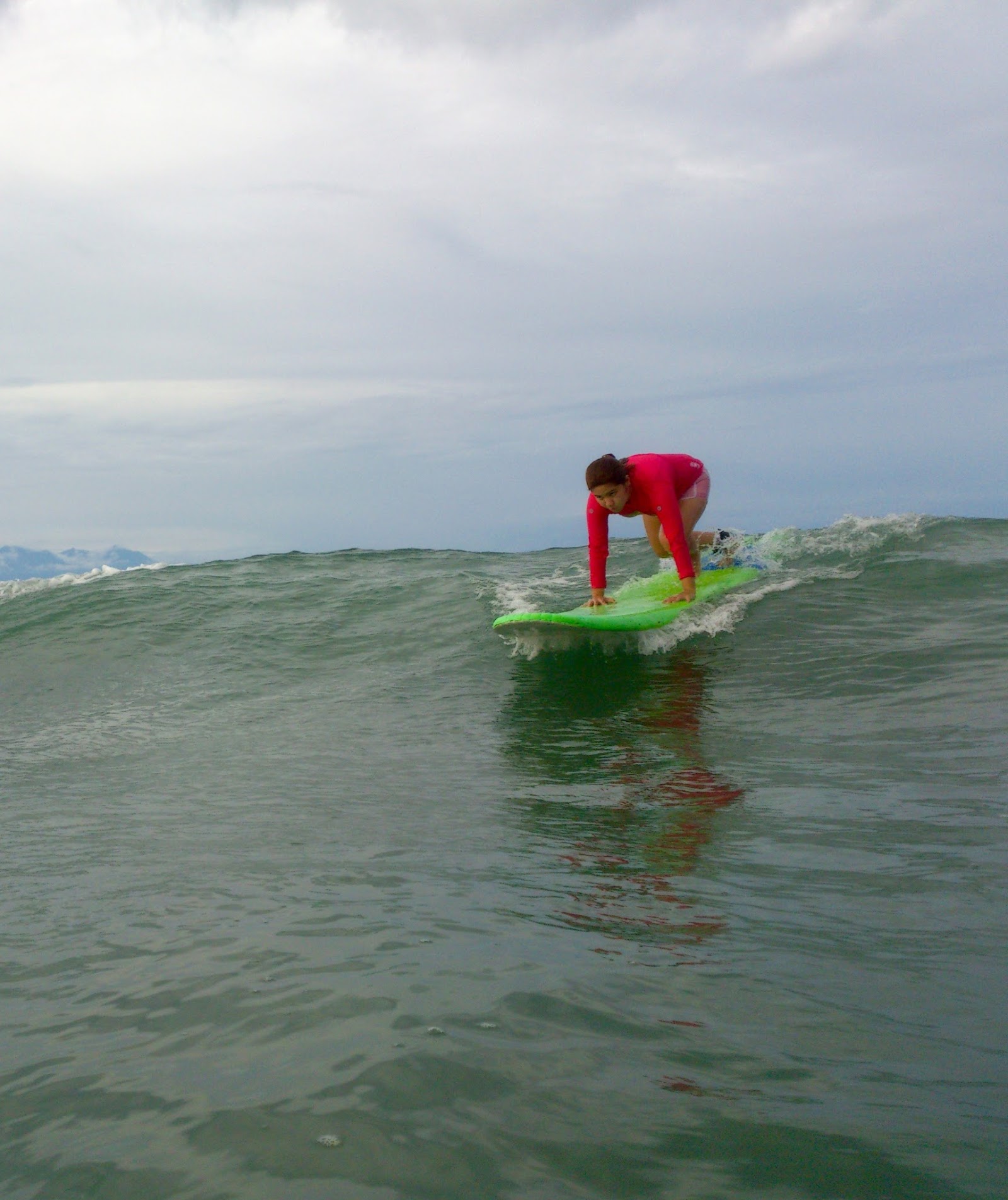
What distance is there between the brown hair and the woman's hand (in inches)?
45.3

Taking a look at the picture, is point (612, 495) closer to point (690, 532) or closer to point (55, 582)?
point (690, 532)

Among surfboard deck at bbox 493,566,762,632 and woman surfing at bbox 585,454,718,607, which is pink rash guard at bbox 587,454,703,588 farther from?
surfboard deck at bbox 493,566,762,632

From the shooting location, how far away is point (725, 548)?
10703 mm

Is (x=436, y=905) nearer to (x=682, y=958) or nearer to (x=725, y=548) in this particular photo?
(x=682, y=958)

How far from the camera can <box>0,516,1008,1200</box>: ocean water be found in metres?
2.06

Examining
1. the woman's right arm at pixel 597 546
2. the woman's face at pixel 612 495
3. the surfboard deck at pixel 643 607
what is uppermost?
the woman's face at pixel 612 495

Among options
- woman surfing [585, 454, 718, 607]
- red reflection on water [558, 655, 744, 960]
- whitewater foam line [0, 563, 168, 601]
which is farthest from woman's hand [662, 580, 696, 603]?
whitewater foam line [0, 563, 168, 601]

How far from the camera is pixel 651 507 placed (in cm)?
909

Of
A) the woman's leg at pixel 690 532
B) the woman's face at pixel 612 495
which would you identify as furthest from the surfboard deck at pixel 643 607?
the woman's face at pixel 612 495

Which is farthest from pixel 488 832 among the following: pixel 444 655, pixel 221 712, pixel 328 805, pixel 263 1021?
pixel 444 655

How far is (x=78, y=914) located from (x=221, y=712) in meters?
4.55

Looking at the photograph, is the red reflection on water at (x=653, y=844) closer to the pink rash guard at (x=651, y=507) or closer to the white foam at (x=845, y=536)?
the pink rash guard at (x=651, y=507)

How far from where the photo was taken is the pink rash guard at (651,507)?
8.73 meters

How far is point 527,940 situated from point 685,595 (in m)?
6.35
